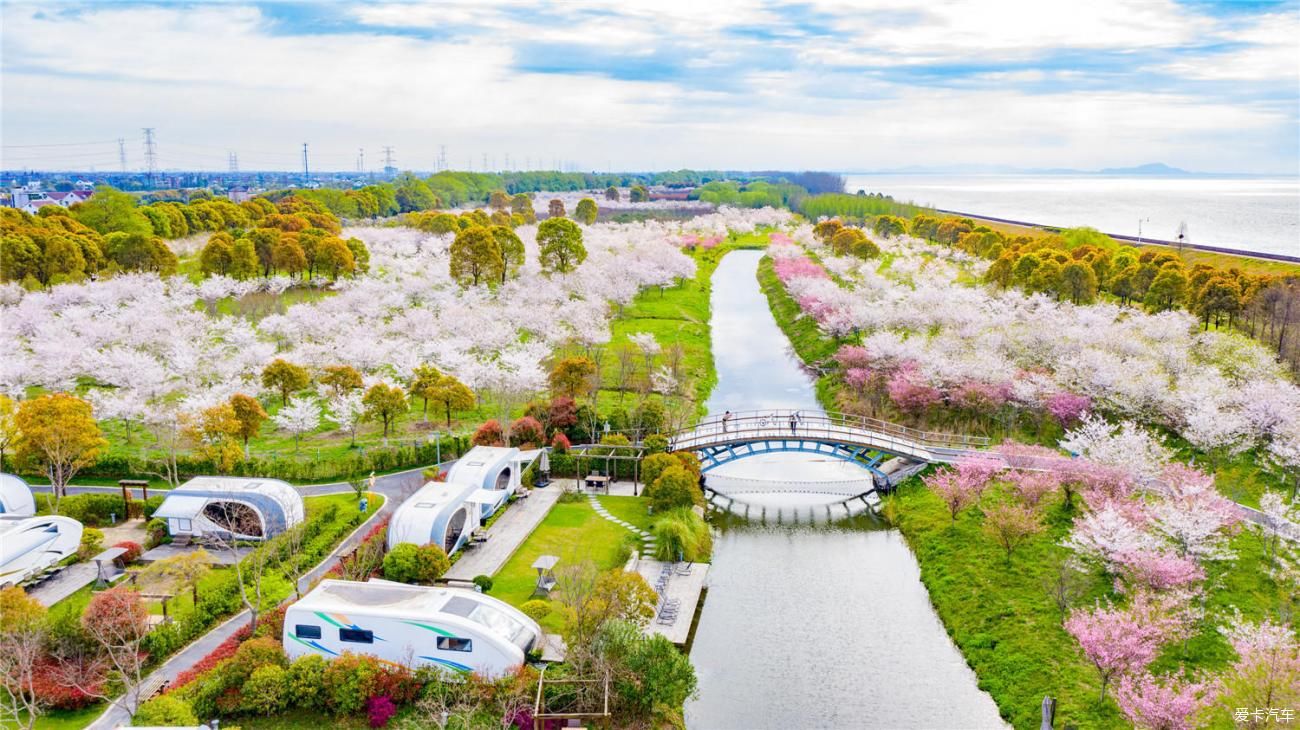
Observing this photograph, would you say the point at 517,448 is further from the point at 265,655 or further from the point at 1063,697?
the point at 1063,697

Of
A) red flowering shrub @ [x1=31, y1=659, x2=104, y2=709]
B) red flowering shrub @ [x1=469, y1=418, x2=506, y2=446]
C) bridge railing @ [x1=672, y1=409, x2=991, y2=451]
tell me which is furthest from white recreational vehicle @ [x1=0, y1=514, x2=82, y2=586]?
bridge railing @ [x1=672, y1=409, x2=991, y2=451]

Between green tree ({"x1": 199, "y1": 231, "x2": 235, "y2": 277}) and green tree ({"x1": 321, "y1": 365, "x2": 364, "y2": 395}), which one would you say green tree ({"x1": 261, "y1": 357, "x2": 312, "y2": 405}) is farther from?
green tree ({"x1": 199, "y1": 231, "x2": 235, "y2": 277})

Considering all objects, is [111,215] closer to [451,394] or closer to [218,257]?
[218,257]

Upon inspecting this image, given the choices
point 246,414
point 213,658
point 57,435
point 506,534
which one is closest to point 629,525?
point 506,534

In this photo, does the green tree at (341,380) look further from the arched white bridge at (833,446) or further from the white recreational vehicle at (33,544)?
the arched white bridge at (833,446)

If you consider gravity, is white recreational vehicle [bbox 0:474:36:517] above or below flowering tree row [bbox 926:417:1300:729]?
below

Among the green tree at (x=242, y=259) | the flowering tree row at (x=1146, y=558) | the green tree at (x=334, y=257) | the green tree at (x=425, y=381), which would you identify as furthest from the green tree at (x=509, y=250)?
the flowering tree row at (x=1146, y=558)
